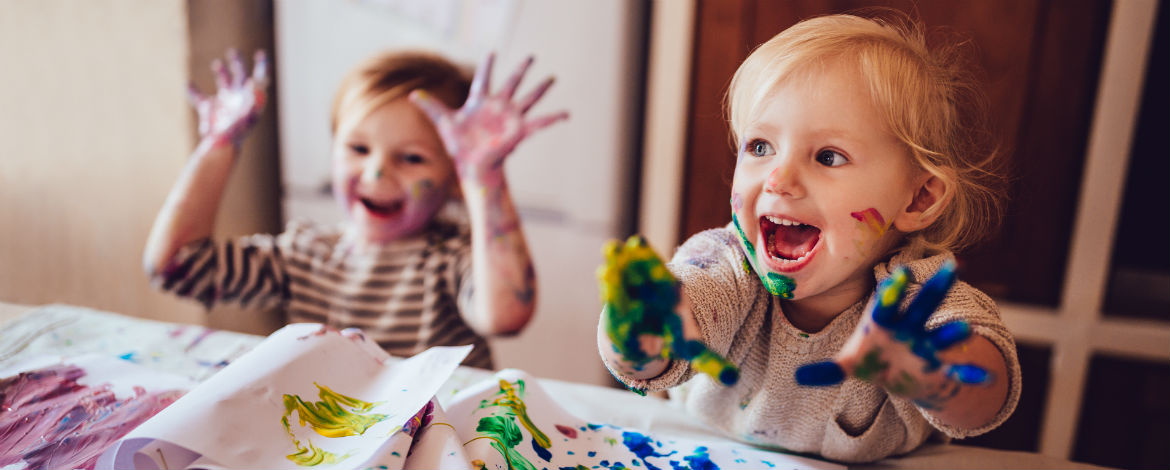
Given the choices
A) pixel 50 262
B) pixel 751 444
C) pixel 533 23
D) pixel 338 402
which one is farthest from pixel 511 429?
pixel 50 262

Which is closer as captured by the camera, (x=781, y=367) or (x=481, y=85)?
(x=781, y=367)

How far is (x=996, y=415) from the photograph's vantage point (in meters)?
0.53

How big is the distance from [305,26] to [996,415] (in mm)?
1505

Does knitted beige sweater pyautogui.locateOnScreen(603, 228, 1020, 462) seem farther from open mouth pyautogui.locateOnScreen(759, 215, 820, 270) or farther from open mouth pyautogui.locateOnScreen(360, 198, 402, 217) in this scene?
open mouth pyautogui.locateOnScreen(360, 198, 402, 217)

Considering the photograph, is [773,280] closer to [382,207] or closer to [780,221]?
[780,221]

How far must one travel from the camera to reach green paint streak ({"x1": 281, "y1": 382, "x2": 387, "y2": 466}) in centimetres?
54

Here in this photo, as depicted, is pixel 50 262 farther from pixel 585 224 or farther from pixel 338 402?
pixel 338 402

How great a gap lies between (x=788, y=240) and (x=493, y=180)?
1.36 ft

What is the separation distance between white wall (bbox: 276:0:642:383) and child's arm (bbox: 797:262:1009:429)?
3.34 feet

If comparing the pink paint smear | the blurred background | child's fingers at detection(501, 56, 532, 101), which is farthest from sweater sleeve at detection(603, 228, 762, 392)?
the blurred background

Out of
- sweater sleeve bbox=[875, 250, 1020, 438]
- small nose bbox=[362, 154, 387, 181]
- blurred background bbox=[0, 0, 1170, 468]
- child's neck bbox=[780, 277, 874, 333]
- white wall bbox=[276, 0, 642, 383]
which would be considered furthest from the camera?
white wall bbox=[276, 0, 642, 383]

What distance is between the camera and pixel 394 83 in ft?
3.37

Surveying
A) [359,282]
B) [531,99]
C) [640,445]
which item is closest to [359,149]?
[359,282]

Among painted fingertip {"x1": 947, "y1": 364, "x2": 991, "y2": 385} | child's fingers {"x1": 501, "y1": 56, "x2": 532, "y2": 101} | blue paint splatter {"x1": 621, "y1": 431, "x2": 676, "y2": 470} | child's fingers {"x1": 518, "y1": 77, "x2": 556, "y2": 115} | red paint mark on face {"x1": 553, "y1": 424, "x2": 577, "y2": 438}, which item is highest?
child's fingers {"x1": 501, "y1": 56, "x2": 532, "y2": 101}
